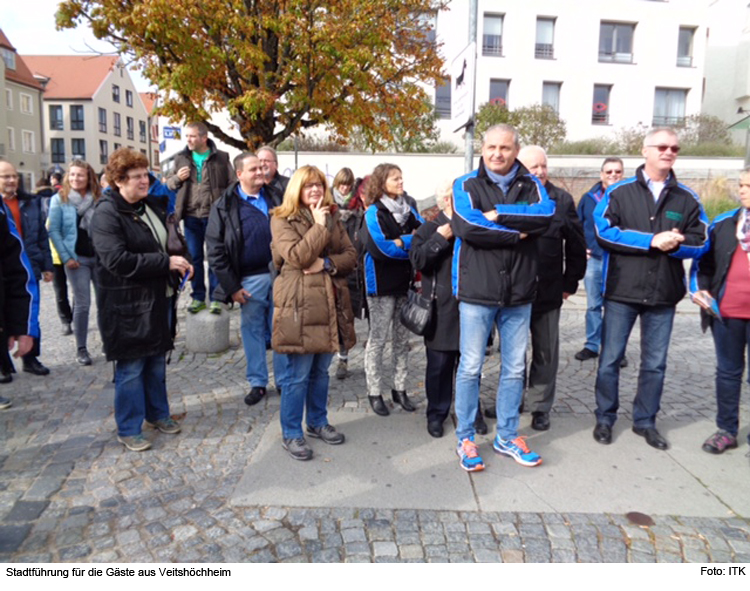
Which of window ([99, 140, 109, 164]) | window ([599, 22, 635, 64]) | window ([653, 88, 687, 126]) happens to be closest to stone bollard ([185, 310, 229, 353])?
window ([599, 22, 635, 64])

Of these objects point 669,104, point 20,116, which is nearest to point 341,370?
point 669,104

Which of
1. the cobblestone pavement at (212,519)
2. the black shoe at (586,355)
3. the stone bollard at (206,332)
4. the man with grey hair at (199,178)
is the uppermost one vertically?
the man with grey hair at (199,178)

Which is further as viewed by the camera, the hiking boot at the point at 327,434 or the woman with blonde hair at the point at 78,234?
the woman with blonde hair at the point at 78,234

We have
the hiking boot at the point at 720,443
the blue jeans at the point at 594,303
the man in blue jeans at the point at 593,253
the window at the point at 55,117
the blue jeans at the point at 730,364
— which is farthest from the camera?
the window at the point at 55,117

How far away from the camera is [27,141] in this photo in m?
45.9

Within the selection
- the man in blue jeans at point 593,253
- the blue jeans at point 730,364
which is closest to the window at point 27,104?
the man in blue jeans at point 593,253

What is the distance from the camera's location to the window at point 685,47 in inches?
1234

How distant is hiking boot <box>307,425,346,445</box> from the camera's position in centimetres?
402

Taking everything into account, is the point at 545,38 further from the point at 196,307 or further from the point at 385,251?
the point at 385,251

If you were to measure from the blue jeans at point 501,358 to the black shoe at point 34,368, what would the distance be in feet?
13.6

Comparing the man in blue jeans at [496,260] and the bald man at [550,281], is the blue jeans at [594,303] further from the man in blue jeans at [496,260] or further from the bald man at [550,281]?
the man in blue jeans at [496,260]

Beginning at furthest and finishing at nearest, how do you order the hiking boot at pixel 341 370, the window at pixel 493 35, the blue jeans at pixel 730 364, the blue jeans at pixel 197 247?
the window at pixel 493 35, the blue jeans at pixel 197 247, the hiking boot at pixel 341 370, the blue jeans at pixel 730 364

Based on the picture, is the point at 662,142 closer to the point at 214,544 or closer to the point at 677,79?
the point at 214,544

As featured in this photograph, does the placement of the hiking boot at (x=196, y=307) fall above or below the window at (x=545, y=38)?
below
